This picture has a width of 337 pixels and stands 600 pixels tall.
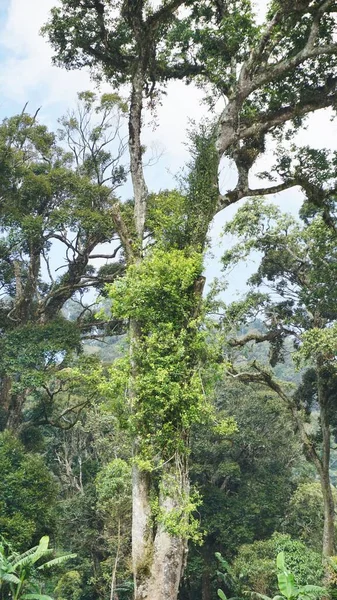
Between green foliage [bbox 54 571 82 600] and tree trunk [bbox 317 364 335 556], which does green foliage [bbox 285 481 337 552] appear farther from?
green foliage [bbox 54 571 82 600]

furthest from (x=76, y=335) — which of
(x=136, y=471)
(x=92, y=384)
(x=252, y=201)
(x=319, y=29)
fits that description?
(x=319, y=29)

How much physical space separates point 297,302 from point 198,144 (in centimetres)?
891

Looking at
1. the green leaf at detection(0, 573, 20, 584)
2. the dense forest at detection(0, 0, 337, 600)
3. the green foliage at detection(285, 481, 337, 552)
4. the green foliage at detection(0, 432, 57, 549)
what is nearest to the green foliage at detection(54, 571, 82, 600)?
the dense forest at detection(0, 0, 337, 600)

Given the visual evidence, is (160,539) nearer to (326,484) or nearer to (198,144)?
(198,144)

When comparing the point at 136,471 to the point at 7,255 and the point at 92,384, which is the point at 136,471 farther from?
the point at 7,255

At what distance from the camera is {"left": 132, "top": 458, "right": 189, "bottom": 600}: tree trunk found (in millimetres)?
6855

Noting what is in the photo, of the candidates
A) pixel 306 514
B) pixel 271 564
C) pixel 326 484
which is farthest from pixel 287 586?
pixel 306 514

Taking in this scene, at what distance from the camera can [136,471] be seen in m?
7.55

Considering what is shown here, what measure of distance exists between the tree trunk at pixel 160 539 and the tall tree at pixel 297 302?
6.61 m

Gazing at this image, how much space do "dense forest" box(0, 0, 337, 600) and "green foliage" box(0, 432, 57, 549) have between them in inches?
2.1

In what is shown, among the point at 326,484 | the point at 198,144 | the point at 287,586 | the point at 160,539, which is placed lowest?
the point at 287,586

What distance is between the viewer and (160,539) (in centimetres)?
709

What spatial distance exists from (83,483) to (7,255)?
12.2 meters

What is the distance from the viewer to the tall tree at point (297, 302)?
14.3m
